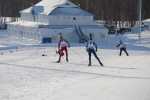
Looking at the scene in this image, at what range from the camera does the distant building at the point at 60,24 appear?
54.6m

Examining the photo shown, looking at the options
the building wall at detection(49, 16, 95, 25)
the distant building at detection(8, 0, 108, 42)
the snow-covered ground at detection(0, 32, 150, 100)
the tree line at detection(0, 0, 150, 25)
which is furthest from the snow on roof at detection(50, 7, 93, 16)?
the tree line at detection(0, 0, 150, 25)

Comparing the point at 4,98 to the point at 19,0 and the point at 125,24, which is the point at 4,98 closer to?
the point at 125,24

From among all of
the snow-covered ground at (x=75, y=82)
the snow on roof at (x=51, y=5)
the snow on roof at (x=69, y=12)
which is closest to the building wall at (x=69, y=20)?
the snow on roof at (x=69, y=12)

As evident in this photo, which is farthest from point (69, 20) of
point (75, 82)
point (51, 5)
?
point (75, 82)

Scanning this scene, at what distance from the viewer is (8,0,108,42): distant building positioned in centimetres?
5462

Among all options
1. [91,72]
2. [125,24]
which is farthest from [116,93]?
[125,24]

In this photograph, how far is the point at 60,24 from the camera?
185 feet

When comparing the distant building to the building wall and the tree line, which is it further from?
the tree line

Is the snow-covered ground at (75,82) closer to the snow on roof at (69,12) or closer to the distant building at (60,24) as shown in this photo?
the distant building at (60,24)

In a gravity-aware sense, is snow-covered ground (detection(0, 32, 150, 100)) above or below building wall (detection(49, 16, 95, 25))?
below

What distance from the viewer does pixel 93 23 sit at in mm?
57562

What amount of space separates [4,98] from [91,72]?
8454mm

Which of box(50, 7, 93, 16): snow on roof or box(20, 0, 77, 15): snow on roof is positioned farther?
box(20, 0, 77, 15): snow on roof

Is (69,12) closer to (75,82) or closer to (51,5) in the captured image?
(51,5)
